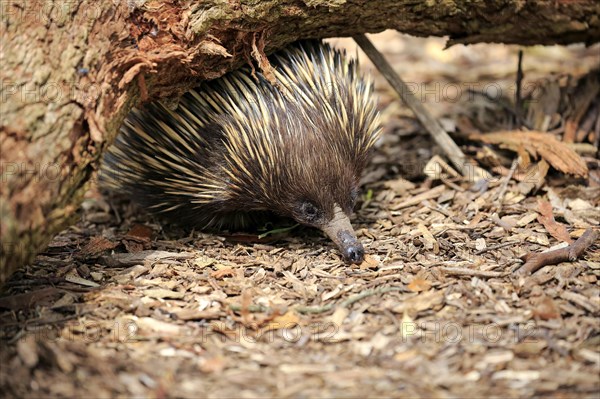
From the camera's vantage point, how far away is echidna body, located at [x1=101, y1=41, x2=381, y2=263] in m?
4.44

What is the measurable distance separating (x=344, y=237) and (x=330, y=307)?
0.69 m

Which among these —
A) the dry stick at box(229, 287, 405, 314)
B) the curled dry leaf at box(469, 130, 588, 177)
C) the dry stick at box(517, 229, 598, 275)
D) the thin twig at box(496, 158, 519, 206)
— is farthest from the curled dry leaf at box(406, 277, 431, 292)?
the curled dry leaf at box(469, 130, 588, 177)

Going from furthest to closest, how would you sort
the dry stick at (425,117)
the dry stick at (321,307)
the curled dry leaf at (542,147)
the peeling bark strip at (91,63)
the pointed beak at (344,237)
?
the dry stick at (425,117), the curled dry leaf at (542,147), the pointed beak at (344,237), the dry stick at (321,307), the peeling bark strip at (91,63)

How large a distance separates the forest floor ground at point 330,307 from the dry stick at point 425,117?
0.49 feet

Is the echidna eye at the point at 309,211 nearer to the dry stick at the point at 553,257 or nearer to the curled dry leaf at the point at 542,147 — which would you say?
the dry stick at the point at 553,257

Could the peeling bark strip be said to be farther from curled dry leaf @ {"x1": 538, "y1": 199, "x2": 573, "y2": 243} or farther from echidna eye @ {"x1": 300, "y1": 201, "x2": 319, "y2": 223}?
curled dry leaf @ {"x1": 538, "y1": 199, "x2": 573, "y2": 243}

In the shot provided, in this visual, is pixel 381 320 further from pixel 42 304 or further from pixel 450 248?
pixel 42 304

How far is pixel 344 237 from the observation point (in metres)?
4.46

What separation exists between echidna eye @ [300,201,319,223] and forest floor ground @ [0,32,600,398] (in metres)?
0.29

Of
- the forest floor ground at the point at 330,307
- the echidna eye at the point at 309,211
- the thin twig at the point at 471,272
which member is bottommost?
the forest floor ground at the point at 330,307

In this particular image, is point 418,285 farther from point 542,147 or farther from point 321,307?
point 542,147

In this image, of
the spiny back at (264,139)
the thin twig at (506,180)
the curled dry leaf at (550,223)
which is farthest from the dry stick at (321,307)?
the thin twig at (506,180)

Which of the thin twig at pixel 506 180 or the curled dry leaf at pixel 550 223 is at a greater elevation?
the thin twig at pixel 506 180

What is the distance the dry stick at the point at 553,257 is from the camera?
13.7 ft
